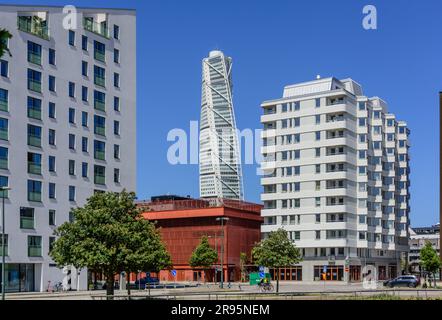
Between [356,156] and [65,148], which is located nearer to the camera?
[65,148]

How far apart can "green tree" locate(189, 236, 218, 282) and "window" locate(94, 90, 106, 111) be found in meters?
37.8

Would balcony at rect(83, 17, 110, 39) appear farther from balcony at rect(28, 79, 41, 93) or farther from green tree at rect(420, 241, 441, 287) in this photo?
green tree at rect(420, 241, 441, 287)

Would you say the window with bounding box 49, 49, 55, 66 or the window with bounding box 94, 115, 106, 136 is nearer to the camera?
the window with bounding box 49, 49, 55, 66

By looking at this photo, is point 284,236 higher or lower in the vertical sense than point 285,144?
lower

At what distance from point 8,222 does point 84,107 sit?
690 inches

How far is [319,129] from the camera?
12031 cm

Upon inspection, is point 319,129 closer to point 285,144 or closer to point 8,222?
point 285,144

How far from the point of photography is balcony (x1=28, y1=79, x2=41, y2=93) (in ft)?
249

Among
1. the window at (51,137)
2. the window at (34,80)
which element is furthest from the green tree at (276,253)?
the window at (34,80)

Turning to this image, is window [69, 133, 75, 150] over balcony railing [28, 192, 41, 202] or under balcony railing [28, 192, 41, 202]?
over

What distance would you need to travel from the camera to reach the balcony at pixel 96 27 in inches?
3310

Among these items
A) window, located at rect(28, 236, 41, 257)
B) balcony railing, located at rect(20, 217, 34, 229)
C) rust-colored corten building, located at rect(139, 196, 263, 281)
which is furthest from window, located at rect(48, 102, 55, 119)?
rust-colored corten building, located at rect(139, 196, 263, 281)

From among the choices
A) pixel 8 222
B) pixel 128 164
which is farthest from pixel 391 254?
pixel 8 222
